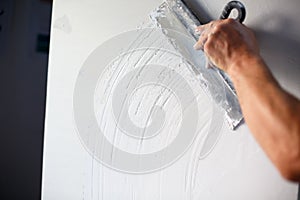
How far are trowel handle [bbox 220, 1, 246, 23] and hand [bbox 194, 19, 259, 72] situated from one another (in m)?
0.02

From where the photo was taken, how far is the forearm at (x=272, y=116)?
0.38m

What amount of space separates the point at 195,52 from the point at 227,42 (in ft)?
Result: 0.35

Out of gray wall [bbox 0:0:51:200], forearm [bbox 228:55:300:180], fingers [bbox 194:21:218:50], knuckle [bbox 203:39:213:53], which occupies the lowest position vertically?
forearm [bbox 228:55:300:180]

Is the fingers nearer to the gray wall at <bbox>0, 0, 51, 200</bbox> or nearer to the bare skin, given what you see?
the bare skin

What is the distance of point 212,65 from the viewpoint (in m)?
0.57

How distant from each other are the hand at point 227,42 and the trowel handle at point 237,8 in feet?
0.07

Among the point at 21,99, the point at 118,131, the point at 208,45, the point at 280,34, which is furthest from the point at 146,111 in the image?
the point at 21,99

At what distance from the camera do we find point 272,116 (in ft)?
1.27

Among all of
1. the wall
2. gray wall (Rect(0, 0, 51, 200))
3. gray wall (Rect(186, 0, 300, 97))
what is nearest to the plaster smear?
the wall

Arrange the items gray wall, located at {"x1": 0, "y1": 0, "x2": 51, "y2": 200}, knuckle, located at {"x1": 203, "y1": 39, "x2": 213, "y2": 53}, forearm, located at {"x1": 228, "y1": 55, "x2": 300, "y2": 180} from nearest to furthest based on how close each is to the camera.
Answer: forearm, located at {"x1": 228, "y1": 55, "x2": 300, "y2": 180}
knuckle, located at {"x1": 203, "y1": 39, "x2": 213, "y2": 53}
gray wall, located at {"x1": 0, "y1": 0, "x2": 51, "y2": 200}

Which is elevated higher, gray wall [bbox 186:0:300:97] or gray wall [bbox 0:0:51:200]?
gray wall [bbox 0:0:51:200]

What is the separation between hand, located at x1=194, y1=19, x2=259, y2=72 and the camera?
474mm

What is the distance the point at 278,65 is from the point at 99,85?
366 mm

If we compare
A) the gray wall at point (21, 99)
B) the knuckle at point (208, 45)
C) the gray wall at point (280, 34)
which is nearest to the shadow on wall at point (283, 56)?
the gray wall at point (280, 34)
